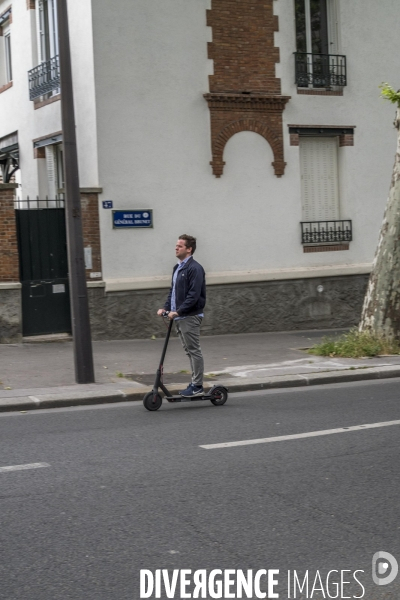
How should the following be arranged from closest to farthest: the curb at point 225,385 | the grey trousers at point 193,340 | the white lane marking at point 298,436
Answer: the white lane marking at point 298,436 < the grey trousers at point 193,340 < the curb at point 225,385

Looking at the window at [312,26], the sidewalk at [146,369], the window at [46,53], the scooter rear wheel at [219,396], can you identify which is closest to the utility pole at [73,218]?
the sidewalk at [146,369]

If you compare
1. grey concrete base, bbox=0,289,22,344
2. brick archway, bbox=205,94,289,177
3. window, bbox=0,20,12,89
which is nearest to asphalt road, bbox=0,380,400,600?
grey concrete base, bbox=0,289,22,344

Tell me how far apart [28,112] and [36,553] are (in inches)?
603

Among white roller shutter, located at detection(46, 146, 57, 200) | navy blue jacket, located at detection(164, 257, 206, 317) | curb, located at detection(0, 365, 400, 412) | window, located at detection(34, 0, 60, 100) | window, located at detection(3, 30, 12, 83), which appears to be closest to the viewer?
navy blue jacket, located at detection(164, 257, 206, 317)

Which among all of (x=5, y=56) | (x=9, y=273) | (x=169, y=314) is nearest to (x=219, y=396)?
(x=169, y=314)

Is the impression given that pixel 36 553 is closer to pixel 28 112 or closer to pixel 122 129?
pixel 122 129

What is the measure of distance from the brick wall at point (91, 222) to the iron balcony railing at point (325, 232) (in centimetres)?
455

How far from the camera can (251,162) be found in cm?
1747

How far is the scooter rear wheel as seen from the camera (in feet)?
32.0

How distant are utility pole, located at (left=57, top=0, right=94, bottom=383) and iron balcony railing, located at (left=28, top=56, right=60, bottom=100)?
6242 mm

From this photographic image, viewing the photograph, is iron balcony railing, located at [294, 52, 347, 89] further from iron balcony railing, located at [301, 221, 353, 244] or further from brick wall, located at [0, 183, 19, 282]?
brick wall, located at [0, 183, 19, 282]

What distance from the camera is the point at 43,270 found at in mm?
15609

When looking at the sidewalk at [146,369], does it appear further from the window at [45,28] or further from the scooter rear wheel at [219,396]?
the window at [45,28]

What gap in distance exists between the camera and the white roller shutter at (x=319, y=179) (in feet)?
59.7
